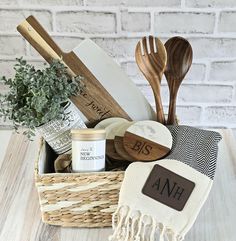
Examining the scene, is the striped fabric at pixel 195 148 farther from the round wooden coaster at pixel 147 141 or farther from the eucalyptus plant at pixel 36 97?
the eucalyptus plant at pixel 36 97

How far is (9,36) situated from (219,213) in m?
0.74

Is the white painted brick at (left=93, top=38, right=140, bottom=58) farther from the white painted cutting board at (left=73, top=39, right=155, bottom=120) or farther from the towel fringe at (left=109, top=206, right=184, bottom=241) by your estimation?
the towel fringe at (left=109, top=206, right=184, bottom=241)

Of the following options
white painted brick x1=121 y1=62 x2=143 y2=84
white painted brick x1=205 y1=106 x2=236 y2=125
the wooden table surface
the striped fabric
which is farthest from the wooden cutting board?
white painted brick x1=205 y1=106 x2=236 y2=125

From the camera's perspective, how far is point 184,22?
50.9 inches

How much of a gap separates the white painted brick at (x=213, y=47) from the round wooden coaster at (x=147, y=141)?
1.51ft

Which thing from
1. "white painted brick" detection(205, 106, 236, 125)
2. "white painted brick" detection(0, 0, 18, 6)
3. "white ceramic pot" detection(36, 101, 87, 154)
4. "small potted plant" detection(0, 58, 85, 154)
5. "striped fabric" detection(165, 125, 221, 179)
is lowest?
"white painted brick" detection(205, 106, 236, 125)

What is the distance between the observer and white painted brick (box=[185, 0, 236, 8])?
4.16 ft

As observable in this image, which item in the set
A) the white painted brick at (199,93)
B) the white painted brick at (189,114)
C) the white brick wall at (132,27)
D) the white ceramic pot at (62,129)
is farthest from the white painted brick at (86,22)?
the white ceramic pot at (62,129)

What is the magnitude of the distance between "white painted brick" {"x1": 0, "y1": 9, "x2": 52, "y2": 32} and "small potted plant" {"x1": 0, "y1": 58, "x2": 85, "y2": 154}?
1.36 feet

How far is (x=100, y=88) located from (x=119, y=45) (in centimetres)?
34

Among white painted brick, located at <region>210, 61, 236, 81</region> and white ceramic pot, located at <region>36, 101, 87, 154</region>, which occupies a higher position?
white ceramic pot, located at <region>36, 101, 87, 154</region>

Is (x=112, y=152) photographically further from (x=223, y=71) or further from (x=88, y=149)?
(x=223, y=71)

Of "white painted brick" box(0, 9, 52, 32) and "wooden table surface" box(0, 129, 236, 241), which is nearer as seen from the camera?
"wooden table surface" box(0, 129, 236, 241)

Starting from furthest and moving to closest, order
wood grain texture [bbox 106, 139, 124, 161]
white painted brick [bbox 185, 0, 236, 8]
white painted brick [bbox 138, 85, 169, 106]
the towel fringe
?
white painted brick [bbox 138, 85, 169, 106], white painted brick [bbox 185, 0, 236, 8], wood grain texture [bbox 106, 139, 124, 161], the towel fringe
